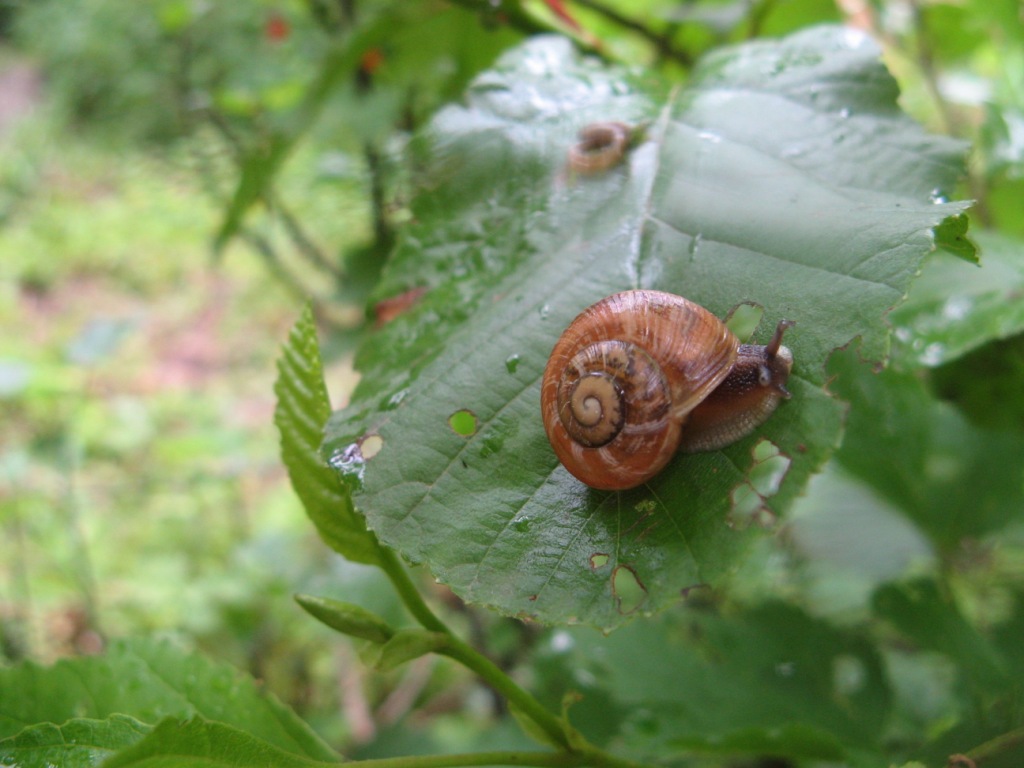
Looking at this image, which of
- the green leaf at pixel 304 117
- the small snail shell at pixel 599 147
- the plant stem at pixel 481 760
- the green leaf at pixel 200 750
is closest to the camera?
the green leaf at pixel 200 750

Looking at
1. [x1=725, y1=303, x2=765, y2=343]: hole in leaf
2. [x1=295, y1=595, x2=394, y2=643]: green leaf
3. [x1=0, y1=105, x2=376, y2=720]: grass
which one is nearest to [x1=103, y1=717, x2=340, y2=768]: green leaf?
[x1=295, y1=595, x2=394, y2=643]: green leaf

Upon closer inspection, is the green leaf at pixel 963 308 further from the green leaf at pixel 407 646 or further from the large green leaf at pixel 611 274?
the green leaf at pixel 407 646

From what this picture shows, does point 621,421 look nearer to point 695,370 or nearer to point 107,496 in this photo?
point 695,370

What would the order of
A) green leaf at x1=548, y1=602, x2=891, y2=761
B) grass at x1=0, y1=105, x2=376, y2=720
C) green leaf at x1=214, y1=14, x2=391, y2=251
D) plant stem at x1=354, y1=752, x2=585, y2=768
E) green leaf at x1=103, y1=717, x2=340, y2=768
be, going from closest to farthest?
green leaf at x1=103, y1=717, x2=340, y2=768
plant stem at x1=354, y1=752, x2=585, y2=768
green leaf at x1=548, y1=602, x2=891, y2=761
green leaf at x1=214, y1=14, x2=391, y2=251
grass at x1=0, y1=105, x2=376, y2=720

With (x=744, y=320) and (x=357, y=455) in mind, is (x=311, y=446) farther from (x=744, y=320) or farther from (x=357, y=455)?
(x=744, y=320)

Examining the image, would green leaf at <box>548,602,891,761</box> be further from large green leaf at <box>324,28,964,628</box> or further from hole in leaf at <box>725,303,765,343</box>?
hole in leaf at <box>725,303,765,343</box>

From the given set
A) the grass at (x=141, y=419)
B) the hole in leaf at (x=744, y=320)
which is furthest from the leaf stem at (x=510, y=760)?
the grass at (x=141, y=419)
